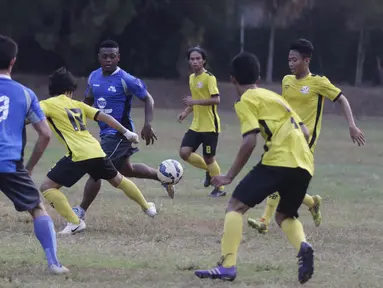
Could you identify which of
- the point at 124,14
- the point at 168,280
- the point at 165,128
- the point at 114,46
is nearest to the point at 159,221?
the point at 114,46

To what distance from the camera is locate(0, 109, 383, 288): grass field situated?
6586mm

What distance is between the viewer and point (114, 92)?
31.8 ft

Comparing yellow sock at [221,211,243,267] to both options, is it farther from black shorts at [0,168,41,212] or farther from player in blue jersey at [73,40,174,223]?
player in blue jersey at [73,40,174,223]

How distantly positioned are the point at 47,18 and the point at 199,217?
102ft

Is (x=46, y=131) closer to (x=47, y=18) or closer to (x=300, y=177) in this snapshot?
(x=300, y=177)

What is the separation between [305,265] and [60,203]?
3094 mm

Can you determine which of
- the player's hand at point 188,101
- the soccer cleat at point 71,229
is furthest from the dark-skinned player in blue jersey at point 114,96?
the player's hand at point 188,101

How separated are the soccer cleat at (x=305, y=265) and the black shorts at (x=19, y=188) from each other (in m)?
2.01

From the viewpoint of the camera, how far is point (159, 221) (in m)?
9.48

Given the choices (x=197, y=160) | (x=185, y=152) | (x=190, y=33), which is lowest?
(x=190, y=33)

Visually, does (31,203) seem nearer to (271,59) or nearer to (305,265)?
(305,265)

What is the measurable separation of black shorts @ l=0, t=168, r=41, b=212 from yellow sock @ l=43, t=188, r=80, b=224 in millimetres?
2080

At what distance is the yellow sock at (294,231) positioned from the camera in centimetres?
662

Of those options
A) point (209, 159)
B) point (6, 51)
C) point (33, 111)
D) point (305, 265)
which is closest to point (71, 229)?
point (33, 111)
